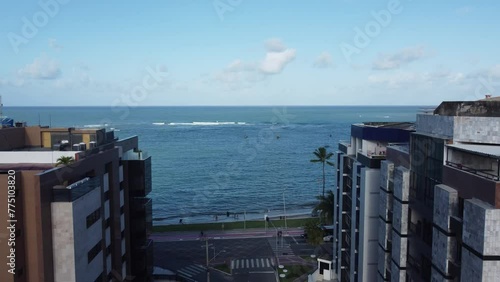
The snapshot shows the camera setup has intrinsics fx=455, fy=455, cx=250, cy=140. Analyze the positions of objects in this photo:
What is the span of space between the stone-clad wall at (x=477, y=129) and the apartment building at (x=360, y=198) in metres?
11.7

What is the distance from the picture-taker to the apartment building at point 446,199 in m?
18.5

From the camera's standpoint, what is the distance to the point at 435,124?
2469cm

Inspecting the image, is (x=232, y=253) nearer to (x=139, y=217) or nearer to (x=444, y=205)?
(x=139, y=217)

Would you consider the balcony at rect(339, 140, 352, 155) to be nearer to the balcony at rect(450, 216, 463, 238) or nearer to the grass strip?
the balcony at rect(450, 216, 463, 238)

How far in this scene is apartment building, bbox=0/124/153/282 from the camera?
24.7 m

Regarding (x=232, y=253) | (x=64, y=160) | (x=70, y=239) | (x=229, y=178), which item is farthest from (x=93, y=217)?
(x=229, y=178)

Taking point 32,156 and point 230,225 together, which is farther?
point 230,225

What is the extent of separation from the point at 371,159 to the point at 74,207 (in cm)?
2244

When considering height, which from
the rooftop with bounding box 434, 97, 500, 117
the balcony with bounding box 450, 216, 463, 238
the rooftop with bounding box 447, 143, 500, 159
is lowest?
the balcony with bounding box 450, 216, 463, 238

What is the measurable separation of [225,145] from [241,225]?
107414mm

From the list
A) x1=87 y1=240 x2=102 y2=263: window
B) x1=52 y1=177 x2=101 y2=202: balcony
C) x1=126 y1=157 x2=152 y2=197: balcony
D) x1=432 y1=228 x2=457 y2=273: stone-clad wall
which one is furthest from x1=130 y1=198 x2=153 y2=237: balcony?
x1=432 y1=228 x2=457 y2=273: stone-clad wall

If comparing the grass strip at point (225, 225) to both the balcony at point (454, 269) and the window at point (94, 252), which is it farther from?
the balcony at point (454, 269)

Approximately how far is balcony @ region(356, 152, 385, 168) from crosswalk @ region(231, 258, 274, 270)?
23850 millimetres

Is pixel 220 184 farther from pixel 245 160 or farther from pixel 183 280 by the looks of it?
pixel 183 280
